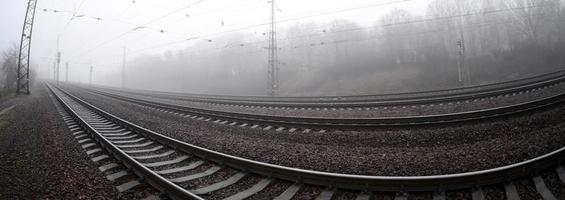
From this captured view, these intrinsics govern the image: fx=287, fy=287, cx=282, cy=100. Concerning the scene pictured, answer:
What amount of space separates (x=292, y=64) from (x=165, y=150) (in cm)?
4449

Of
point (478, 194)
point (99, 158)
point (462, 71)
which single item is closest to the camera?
point (478, 194)

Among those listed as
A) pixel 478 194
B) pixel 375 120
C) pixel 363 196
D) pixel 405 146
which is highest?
pixel 375 120

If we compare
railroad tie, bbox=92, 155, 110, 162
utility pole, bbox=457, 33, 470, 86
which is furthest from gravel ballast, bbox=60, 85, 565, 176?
utility pole, bbox=457, 33, 470, 86

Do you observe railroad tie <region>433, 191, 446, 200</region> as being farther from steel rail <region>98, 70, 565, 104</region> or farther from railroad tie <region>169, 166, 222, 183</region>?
steel rail <region>98, 70, 565, 104</region>

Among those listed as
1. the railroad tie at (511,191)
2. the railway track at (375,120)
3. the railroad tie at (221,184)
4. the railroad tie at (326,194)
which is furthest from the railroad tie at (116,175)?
the railroad tie at (511,191)

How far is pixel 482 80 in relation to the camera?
112 ft

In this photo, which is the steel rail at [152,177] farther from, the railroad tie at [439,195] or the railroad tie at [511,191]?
the railroad tie at [511,191]

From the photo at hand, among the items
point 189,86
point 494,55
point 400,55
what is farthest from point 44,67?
point 494,55

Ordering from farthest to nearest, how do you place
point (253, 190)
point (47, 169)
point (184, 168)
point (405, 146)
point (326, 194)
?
1. point (405, 146)
2. point (47, 169)
3. point (184, 168)
4. point (253, 190)
5. point (326, 194)

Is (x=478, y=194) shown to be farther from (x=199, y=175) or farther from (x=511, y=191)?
(x=199, y=175)

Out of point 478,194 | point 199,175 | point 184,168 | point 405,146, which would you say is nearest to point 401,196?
point 478,194

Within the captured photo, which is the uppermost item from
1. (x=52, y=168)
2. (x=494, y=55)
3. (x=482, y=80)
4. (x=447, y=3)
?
(x=447, y=3)

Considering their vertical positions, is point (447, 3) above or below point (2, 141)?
above

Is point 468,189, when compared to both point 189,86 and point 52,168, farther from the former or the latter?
point 189,86
